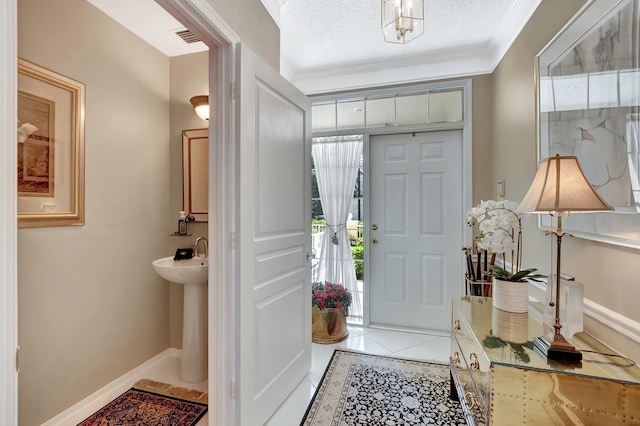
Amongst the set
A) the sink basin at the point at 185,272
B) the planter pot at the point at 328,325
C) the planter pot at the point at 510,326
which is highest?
the sink basin at the point at 185,272

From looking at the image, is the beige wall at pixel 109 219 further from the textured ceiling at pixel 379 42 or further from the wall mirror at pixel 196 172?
the textured ceiling at pixel 379 42

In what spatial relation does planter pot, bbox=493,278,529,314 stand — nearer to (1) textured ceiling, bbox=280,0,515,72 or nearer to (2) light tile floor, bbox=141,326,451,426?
(2) light tile floor, bbox=141,326,451,426

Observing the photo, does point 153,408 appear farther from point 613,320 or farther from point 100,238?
point 613,320

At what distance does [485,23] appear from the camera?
2.44 m

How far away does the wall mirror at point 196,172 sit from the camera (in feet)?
8.10

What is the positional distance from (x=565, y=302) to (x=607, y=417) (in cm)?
40

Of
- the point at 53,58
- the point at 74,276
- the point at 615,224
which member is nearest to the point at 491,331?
the point at 615,224

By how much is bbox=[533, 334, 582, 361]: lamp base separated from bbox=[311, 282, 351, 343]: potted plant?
6.33ft

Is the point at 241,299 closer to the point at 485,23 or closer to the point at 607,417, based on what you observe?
the point at 607,417

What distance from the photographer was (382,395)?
80.0 inches

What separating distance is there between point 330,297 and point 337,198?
1.04 m

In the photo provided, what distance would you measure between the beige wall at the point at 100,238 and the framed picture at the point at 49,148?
0.06 meters

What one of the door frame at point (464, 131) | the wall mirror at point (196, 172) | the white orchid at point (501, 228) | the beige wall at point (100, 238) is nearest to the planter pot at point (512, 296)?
the white orchid at point (501, 228)

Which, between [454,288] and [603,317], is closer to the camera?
[603,317]
